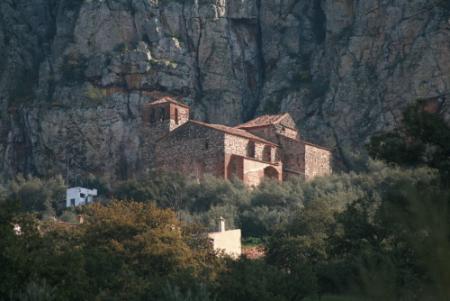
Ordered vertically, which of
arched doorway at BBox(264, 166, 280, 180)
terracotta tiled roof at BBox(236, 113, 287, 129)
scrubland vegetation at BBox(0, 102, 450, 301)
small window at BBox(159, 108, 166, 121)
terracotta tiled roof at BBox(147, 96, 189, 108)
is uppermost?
terracotta tiled roof at BBox(147, 96, 189, 108)

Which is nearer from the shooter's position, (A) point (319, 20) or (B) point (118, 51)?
(B) point (118, 51)

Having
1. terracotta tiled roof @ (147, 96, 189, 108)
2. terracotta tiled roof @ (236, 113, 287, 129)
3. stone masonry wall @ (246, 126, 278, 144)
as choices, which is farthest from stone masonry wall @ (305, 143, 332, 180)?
terracotta tiled roof @ (147, 96, 189, 108)

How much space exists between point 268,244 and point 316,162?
28.4m

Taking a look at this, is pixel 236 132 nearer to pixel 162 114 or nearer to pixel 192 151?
pixel 192 151

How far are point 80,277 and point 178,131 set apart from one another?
144 feet

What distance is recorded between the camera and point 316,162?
68.5 meters

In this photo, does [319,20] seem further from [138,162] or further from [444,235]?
[444,235]

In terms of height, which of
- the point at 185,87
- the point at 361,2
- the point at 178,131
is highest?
the point at 361,2

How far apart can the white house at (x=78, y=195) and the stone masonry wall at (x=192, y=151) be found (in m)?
5.70

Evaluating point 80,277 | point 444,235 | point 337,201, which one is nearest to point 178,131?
point 337,201

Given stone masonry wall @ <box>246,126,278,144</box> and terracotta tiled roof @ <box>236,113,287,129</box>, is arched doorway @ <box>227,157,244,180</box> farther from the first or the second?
terracotta tiled roof @ <box>236,113,287,129</box>

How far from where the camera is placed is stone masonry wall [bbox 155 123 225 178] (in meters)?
64.4

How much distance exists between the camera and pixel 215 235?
148ft

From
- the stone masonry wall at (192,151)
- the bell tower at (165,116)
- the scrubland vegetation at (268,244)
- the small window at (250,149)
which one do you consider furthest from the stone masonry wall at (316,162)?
the bell tower at (165,116)
